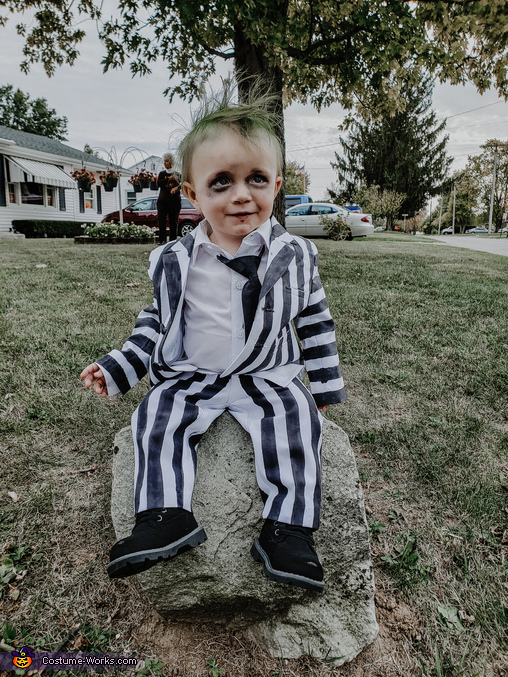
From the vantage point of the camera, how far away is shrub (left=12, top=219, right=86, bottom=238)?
1888cm

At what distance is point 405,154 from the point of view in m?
38.6

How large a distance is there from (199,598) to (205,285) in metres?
1.16

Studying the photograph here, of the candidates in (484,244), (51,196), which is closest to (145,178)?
(51,196)

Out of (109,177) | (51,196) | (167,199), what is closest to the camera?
(167,199)

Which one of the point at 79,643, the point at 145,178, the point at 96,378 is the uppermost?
the point at 145,178

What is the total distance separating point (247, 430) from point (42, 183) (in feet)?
70.6

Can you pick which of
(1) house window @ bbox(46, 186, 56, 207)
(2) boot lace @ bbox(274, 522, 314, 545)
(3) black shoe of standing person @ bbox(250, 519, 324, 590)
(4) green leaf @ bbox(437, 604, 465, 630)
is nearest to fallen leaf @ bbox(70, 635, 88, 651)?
(3) black shoe of standing person @ bbox(250, 519, 324, 590)

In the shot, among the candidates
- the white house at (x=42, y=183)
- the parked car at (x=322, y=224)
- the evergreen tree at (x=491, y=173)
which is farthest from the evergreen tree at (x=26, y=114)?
the evergreen tree at (x=491, y=173)

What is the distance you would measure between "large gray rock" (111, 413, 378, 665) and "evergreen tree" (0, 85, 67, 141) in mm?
48607

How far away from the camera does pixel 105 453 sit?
2639mm

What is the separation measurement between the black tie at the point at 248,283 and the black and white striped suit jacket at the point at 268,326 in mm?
39

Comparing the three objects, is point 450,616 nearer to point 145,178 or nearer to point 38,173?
point 145,178

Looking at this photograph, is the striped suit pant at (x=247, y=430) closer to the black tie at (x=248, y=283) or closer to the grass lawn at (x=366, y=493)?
the black tie at (x=248, y=283)

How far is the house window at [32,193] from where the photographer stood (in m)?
20.5
